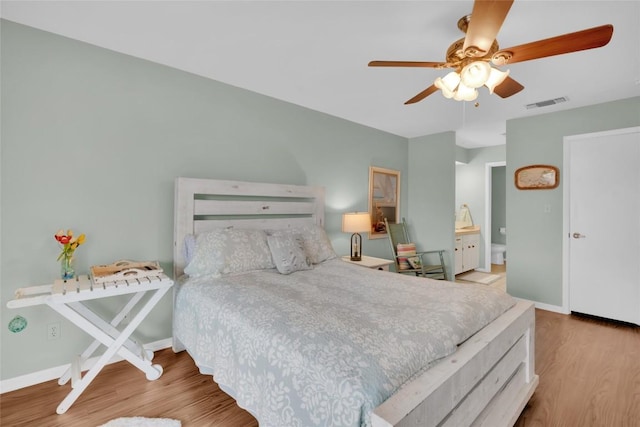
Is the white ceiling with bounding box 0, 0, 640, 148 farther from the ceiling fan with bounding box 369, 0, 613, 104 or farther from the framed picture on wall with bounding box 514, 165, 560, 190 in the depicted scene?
the framed picture on wall with bounding box 514, 165, 560, 190

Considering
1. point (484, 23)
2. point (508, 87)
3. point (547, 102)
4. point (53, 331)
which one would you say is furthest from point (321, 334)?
point (547, 102)

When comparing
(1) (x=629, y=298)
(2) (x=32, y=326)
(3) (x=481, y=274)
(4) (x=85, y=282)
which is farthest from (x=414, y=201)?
(2) (x=32, y=326)

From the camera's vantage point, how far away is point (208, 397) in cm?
194

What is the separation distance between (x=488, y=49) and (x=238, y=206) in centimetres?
225

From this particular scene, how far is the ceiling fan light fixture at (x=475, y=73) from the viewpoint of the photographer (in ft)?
5.32

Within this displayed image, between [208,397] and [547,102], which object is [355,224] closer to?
[208,397]

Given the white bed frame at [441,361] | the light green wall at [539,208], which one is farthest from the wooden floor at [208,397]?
the light green wall at [539,208]

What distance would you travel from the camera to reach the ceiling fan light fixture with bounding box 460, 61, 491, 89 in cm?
162

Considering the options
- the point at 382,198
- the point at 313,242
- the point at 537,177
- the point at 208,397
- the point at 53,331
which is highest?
the point at 537,177

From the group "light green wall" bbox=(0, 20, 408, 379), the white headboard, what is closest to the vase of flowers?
"light green wall" bbox=(0, 20, 408, 379)

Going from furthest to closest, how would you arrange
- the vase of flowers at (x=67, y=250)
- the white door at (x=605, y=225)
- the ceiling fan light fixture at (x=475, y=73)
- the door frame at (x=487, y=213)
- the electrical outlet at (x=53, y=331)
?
the door frame at (x=487, y=213) → the white door at (x=605, y=225) → the electrical outlet at (x=53, y=331) → the vase of flowers at (x=67, y=250) → the ceiling fan light fixture at (x=475, y=73)

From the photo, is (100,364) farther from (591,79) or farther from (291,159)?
(591,79)

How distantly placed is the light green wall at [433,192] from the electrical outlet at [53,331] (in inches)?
174

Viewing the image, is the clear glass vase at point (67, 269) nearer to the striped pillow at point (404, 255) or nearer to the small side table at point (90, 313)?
the small side table at point (90, 313)
